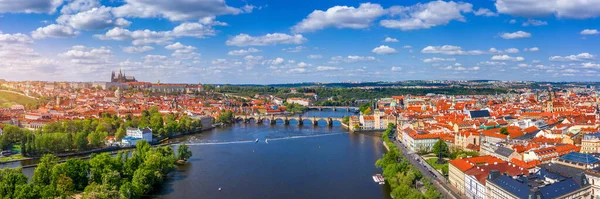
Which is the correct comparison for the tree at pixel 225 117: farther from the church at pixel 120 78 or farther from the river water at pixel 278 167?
the church at pixel 120 78

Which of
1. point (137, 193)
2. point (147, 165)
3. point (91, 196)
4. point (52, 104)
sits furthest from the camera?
point (52, 104)

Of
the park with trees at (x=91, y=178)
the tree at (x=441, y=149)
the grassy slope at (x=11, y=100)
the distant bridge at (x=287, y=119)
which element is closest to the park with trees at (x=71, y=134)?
the park with trees at (x=91, y=178)

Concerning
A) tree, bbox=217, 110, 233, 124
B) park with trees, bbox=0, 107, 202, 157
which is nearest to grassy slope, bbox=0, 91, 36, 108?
park with trees, bbox=0, 107, 202, 157

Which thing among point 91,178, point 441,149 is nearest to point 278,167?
point 441,149

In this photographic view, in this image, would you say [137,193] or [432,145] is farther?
[432,145]

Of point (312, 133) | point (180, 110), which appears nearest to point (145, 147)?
point (312, 133)

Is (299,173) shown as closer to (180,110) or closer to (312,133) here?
(312,133)
